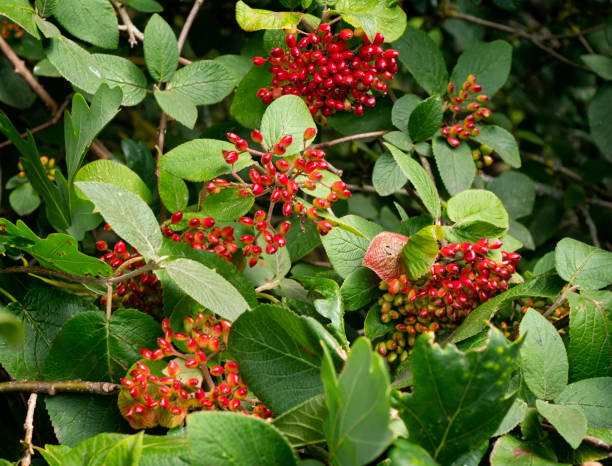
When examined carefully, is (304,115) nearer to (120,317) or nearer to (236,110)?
(236,110)

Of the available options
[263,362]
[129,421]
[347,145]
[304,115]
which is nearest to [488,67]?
[304,115]

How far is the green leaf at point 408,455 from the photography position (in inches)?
19.3

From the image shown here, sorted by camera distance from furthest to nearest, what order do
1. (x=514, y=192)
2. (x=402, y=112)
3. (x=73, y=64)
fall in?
(x=514, y=192), (x=402, y=112), (x=73, y=64)

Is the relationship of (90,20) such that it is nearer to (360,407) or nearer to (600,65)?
(360,407)

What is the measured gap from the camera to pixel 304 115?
0.83 meters

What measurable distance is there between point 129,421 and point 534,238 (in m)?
1.26

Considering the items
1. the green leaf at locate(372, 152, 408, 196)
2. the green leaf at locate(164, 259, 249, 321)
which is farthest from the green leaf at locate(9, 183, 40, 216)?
the green leaf at locate(372, 152, 408, 196)

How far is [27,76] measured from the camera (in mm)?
1120

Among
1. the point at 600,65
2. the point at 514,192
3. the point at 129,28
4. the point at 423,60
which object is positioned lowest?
the point at 514,192

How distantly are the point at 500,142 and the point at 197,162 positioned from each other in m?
0.59

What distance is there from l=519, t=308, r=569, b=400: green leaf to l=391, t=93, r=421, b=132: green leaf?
0.43m

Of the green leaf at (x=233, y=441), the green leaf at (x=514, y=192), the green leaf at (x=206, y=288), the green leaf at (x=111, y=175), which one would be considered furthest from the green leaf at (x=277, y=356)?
the green leaf at (x=514, y=192)

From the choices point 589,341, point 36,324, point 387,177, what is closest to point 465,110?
point 387,177

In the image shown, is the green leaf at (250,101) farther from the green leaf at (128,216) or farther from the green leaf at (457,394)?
the green leaf at (457,394)
